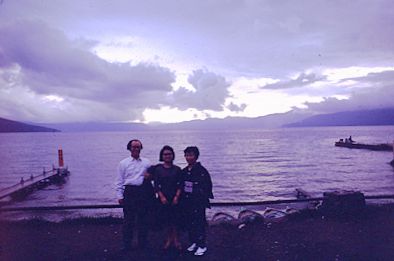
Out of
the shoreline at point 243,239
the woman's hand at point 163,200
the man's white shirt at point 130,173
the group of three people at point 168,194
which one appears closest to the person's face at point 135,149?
the group of three people at point 168,194

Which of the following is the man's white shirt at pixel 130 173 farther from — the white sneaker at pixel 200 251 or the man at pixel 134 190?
the white sneaker at pixel 200 251

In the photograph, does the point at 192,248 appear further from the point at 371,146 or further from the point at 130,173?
the point at 371,146

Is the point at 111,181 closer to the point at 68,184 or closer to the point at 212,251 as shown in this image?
the point at 68,184

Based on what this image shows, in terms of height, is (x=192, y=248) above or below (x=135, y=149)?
below

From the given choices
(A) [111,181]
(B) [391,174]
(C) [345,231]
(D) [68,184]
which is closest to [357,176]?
(B) [391,174]

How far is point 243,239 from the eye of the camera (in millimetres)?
7836

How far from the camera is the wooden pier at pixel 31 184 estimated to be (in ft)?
87.2

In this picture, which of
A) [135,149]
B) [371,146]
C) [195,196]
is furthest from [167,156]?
[371,146]

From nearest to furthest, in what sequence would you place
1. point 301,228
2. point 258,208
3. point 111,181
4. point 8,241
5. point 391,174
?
point 8,241, point 301,228, point 258,208, point 111,181, point 391,174

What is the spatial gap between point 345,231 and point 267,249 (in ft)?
7.54

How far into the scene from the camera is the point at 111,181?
122 feet

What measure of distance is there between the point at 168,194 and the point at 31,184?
28.1 m

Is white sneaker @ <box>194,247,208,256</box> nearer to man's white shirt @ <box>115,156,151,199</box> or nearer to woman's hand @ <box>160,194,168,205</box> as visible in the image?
woman's hand @ <box>160,194,168,205</box>

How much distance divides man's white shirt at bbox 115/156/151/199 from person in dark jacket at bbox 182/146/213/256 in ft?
2.85
